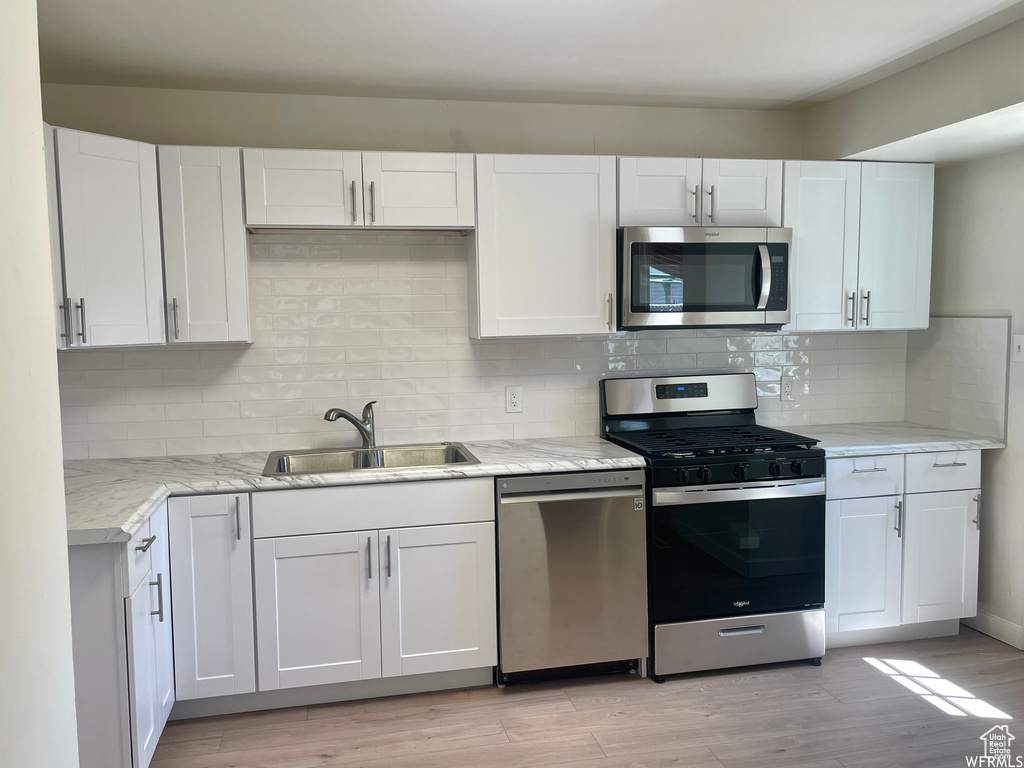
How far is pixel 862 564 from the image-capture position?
3.37m

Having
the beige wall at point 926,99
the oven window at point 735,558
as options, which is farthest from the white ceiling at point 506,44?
the oven window at point 735,558

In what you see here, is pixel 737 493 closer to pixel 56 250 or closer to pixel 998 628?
pixel 998 628

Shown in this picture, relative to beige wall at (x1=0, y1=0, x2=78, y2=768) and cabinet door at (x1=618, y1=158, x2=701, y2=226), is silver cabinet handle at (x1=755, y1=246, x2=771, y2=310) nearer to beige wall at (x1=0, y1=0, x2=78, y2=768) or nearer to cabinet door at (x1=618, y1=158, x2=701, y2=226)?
cabinet door at (x1=618, y1=158, x2=701, y2=226)

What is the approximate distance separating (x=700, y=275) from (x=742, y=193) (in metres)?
0.45

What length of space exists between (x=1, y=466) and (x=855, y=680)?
3211 mm

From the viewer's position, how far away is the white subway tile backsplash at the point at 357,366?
329 centimetres

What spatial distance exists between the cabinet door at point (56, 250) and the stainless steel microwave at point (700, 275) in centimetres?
212

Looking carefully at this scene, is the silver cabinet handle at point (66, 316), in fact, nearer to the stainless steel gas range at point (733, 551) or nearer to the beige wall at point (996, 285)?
the stainless steel gas range at point (733, 551)

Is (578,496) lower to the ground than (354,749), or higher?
higher

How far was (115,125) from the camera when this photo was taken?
3.24 metres

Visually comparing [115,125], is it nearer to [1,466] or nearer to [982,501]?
[1,466]

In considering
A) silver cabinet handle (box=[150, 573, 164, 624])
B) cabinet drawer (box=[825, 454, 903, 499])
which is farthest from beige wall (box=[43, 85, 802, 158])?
silver cabinet handle (box=[150, 573, 164, 624])

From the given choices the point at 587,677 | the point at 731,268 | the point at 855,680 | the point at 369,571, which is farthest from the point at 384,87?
the point at 855,680

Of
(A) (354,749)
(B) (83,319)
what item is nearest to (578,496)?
(A) (354,749)
